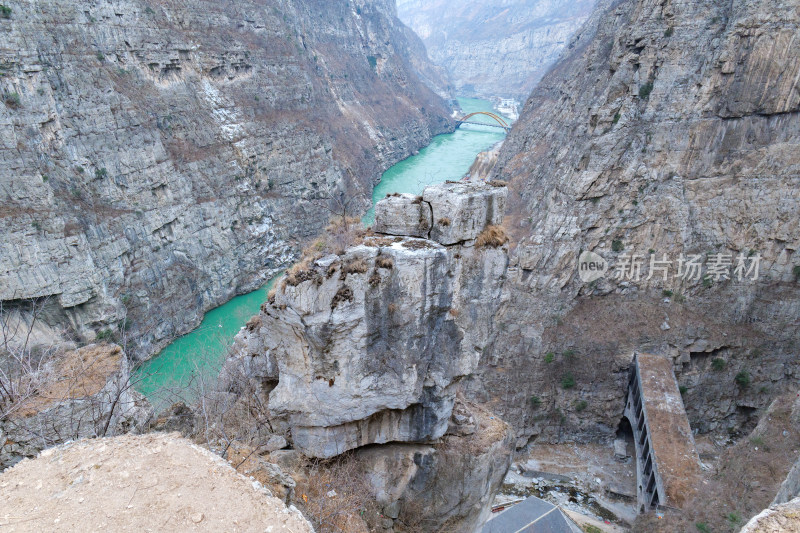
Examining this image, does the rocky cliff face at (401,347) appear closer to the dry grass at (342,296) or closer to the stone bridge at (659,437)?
the dry grass at (342,296)

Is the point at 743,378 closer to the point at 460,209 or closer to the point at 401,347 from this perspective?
the point at 460,209

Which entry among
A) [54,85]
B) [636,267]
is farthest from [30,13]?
[636,267]

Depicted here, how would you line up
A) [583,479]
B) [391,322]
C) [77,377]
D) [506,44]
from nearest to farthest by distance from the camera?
[391,322]
[77,377]
[583,479]
[506,44]

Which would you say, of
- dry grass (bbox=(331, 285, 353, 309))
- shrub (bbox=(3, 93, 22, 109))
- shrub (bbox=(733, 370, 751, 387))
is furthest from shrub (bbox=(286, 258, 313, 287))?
shrub (bbox=(733, 370, 751, 387))

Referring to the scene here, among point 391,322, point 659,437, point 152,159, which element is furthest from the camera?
point 152,159

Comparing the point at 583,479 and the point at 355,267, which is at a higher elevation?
the point at 355,267

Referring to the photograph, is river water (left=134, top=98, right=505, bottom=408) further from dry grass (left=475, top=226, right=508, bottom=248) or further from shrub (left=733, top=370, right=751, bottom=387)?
shrub (left=733, top=370, right=751, bottom=387)

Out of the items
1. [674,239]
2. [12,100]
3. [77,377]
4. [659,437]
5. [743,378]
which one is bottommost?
[743,378]

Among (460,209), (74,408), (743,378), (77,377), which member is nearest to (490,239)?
(460,209)
